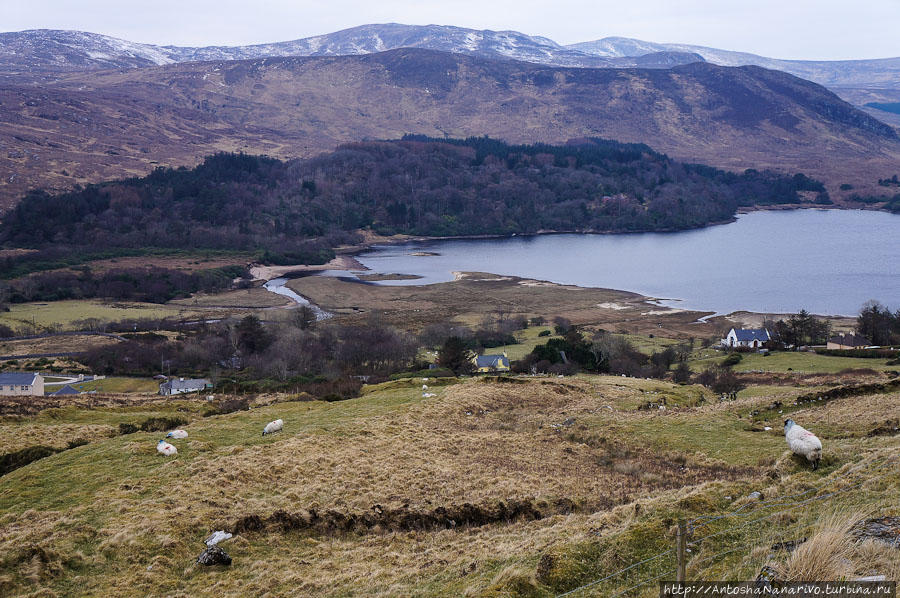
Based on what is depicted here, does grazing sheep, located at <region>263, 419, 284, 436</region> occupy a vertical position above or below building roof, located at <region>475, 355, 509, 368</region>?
above

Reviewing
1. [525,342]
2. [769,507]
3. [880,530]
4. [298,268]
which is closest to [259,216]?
[298,268]

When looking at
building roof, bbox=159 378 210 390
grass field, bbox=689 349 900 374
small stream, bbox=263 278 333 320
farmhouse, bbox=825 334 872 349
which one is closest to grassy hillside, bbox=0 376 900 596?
grass field, bbox=689 349 900 374

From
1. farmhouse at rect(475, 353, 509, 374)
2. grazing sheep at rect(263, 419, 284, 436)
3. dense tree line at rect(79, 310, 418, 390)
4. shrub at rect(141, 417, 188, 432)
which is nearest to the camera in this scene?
grazing sheep at rect(263, 419, 284, 436)

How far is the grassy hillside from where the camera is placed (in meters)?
10.1

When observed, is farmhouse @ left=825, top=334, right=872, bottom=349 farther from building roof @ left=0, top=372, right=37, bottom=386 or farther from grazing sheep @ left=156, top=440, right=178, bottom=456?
building roof @ left=0, top=372, right=37, bottom=386

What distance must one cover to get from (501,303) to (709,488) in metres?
82.4

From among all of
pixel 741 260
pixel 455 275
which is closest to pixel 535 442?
pixel 455 275

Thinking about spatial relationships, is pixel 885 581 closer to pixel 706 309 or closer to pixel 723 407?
pixel 723 407

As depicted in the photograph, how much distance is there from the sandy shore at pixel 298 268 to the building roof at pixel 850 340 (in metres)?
93.5

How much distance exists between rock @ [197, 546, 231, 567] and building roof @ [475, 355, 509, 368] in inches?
1408

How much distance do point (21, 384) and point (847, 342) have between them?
60252 mm

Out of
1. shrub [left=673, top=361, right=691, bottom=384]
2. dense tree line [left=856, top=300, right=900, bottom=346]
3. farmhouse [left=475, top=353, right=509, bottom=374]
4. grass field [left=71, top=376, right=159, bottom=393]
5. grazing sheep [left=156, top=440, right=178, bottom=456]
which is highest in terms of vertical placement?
grazing sheep [left=156, top=440, right=178, bottom=456]

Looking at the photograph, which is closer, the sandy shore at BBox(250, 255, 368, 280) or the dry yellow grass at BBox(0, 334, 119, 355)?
the dry yellow grass at BBox(0, 334, 119, 355)

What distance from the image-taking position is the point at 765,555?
8.14 metres
